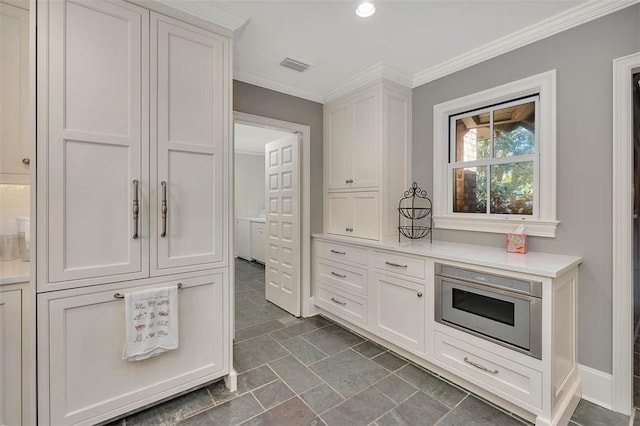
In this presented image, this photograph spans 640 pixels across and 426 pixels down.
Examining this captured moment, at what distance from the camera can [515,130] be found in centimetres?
245

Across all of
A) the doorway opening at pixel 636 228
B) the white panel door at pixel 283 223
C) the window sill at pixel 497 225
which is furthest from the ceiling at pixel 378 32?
the window sill at pixel 497 225

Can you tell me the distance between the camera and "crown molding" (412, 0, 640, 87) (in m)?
1.90

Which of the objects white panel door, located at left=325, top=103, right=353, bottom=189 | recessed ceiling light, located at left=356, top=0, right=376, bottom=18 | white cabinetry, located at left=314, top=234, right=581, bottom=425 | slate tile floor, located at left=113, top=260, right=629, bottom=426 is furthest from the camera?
white panel door, located at left=325, top=103, right=353, bottom=189

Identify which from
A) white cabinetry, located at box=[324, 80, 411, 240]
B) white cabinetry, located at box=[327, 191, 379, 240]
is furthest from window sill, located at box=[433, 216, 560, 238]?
white cabinetry, located at box=[327, 191, 379, 240]

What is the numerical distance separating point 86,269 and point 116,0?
1.51 m

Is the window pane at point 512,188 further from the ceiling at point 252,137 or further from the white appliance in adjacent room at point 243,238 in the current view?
the white appliance in adjacent room at point 243,238

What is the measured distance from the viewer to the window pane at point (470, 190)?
2668 millimetres

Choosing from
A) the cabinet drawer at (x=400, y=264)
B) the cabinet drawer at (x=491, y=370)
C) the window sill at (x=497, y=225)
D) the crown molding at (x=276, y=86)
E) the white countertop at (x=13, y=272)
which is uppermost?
the crown molding at (x=276, y=86)

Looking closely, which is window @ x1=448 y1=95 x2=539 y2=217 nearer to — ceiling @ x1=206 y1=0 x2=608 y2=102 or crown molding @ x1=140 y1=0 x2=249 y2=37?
ceiling @ x1=206 y1=0 x2=608 y2=102

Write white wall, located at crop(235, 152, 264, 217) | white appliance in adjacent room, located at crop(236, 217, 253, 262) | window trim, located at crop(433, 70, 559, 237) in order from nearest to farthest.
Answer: window trim, located at crop(433, 70, 559, 237) < white appliance in adjacent room, located at crop(236, 217, 253, 262) < white wall, located at crop(235, 152, 264, 217)

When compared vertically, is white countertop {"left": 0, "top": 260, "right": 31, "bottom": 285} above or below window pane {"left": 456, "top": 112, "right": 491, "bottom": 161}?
below

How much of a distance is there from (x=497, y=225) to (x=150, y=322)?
2.61 metres

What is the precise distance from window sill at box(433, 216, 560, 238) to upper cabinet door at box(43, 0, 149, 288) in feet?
8.08

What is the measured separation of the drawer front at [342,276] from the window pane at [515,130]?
5.27 ft
